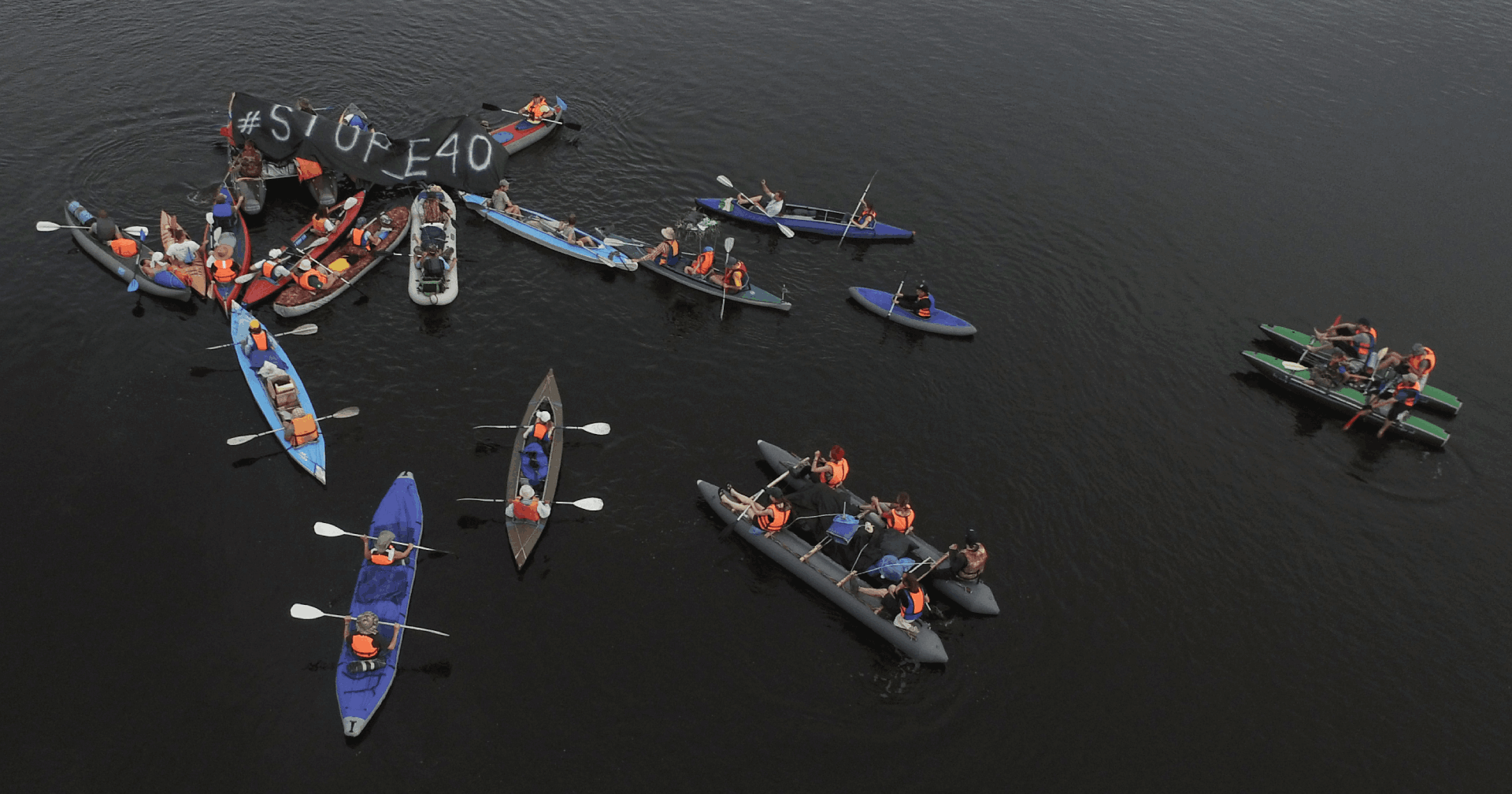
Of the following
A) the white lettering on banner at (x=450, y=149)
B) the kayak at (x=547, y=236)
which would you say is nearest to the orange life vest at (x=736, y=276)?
the kayak at (x=547, y=236)

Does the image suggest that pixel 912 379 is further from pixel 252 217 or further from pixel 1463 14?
pixel 1463 14

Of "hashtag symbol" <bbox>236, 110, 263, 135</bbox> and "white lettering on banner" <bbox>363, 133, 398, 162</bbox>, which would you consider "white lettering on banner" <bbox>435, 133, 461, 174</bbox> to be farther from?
"hashtag symbol" <bbox>236, 110, 263, 135</bbox>

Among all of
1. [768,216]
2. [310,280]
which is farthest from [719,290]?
[310,280]

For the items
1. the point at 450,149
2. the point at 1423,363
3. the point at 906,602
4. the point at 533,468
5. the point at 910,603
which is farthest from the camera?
the point at 450,149

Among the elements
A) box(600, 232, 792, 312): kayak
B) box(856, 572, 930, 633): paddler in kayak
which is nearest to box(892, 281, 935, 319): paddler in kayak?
box(600, 232, 792, 312): kayak

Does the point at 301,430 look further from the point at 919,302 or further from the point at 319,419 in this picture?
the point at 919,302

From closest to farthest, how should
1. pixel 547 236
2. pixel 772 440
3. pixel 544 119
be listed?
pixel 772 440 → pixel 547 236 → pixel 544 119
